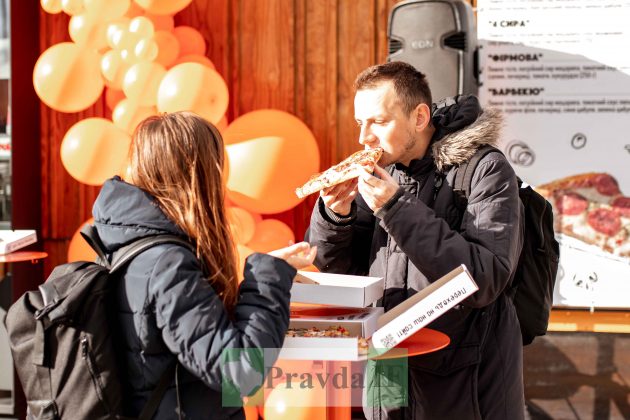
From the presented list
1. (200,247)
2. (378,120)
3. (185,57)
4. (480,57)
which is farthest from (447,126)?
(185,57)

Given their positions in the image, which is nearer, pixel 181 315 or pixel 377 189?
pixel 181 315

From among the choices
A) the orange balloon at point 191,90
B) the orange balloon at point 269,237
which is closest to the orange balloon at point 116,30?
the orange balloon at point 191,90

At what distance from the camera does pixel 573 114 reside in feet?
14.8

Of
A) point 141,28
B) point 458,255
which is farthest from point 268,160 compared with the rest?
point 458,255

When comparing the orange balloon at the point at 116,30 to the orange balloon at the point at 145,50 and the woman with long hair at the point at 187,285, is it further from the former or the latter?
the woman with long hair at the point at 187,285

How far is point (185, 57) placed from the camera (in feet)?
15.4

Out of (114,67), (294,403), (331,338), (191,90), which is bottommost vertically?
(294,403)

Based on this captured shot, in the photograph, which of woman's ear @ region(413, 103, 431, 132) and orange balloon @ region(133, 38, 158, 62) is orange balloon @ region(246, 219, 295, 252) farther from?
woman's ear @ region(413, 103, 431, 132)

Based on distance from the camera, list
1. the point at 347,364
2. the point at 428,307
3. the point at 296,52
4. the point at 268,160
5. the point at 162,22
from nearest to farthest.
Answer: the point at 428,307, the point at 347,364, the point at 268,160, the point at 162,22, the point at 296,52

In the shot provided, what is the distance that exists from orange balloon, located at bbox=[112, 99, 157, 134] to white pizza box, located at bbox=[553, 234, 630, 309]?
2441mm

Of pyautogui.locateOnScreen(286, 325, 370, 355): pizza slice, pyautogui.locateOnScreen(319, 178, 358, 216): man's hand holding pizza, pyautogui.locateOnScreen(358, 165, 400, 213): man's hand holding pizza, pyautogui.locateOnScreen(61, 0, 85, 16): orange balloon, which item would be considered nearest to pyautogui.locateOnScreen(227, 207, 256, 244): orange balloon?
pyautogui.locateOnScreen(61, 0, 85, 16): orange balloon

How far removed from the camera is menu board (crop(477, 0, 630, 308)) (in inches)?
175

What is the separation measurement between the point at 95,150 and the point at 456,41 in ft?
6.59

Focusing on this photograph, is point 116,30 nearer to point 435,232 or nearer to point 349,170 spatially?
point 349,170
